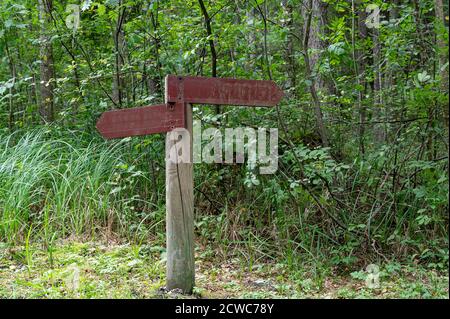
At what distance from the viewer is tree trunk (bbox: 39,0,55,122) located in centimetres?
717

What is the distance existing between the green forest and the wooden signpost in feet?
1.04

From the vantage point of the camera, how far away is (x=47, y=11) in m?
7.34

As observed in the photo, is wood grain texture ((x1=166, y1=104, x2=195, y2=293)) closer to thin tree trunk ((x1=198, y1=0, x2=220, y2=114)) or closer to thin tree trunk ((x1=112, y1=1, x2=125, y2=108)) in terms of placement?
thin tree trunk ((x1=198, y1=0, x2=220, y2=114))

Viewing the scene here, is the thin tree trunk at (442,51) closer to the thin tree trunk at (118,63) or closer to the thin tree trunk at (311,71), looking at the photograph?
the thin tree trunk at (311,71)

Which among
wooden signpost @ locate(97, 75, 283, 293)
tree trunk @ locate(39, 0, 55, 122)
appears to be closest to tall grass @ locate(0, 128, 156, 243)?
tree trunk @ locate(39, 0, 55, 122)

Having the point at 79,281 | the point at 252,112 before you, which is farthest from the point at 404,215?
the point at 79,281

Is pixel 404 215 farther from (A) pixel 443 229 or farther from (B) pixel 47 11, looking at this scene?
(B) pixel 47 11

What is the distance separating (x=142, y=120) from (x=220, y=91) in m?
0.67

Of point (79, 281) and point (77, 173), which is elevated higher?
point (77, 173)

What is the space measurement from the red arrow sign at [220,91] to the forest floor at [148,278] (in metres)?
1.58

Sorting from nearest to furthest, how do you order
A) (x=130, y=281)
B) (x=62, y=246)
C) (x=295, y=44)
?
(x=130, y=281) → (x=62, y=246) → (x=295, y=44)

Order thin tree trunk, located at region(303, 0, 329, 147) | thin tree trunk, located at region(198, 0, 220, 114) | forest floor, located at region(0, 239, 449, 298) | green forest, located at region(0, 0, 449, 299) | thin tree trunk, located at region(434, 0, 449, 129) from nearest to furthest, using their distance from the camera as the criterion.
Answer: thin tree trunk, located at region(434, 0, 449, 129), forest floor, located at region(0, 239, 449, 298), green forest, located at region(0, 0, 449, 299), thin tree trunk, located at region(303, 0, 329, 147), thin tree trunk, located at region(198, 0, 220, 114)
